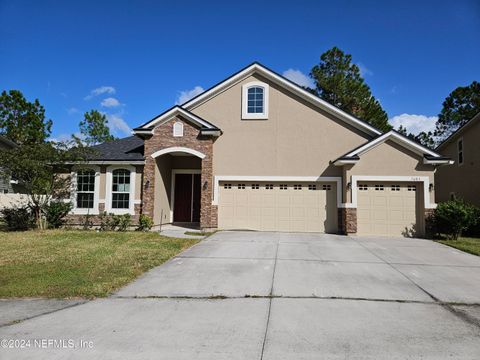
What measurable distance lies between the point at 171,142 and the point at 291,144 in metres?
5.62

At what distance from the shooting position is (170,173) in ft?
55.3

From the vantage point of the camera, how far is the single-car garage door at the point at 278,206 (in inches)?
581

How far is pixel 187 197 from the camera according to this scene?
56.0 feet

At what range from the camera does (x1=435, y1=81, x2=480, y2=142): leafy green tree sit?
3303cm

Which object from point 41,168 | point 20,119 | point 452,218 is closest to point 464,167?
point 452,218

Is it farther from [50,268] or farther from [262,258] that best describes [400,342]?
[50,268]

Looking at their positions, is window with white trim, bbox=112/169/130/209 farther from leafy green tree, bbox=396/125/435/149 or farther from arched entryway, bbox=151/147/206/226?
leafy green tree, bbox=396/125/435/149

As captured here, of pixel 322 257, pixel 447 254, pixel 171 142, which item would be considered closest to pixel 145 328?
pixel 322 257

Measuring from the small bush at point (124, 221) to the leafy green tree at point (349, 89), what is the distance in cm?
2126

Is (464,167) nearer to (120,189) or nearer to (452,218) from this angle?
(452,218)

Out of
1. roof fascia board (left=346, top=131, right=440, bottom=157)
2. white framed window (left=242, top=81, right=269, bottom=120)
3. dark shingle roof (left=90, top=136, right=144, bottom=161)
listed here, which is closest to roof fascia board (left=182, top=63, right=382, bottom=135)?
white framed window (left=242, top=81, right=269, bottom=120)

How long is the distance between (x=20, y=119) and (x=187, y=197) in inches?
1073

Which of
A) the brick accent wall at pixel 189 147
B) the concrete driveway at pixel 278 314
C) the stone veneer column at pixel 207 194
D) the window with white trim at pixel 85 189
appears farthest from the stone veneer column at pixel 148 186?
the concrete driveway at pixel 278 314

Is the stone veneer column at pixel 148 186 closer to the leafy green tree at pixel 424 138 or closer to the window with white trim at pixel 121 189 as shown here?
the window with white trim at pixel 121 189
